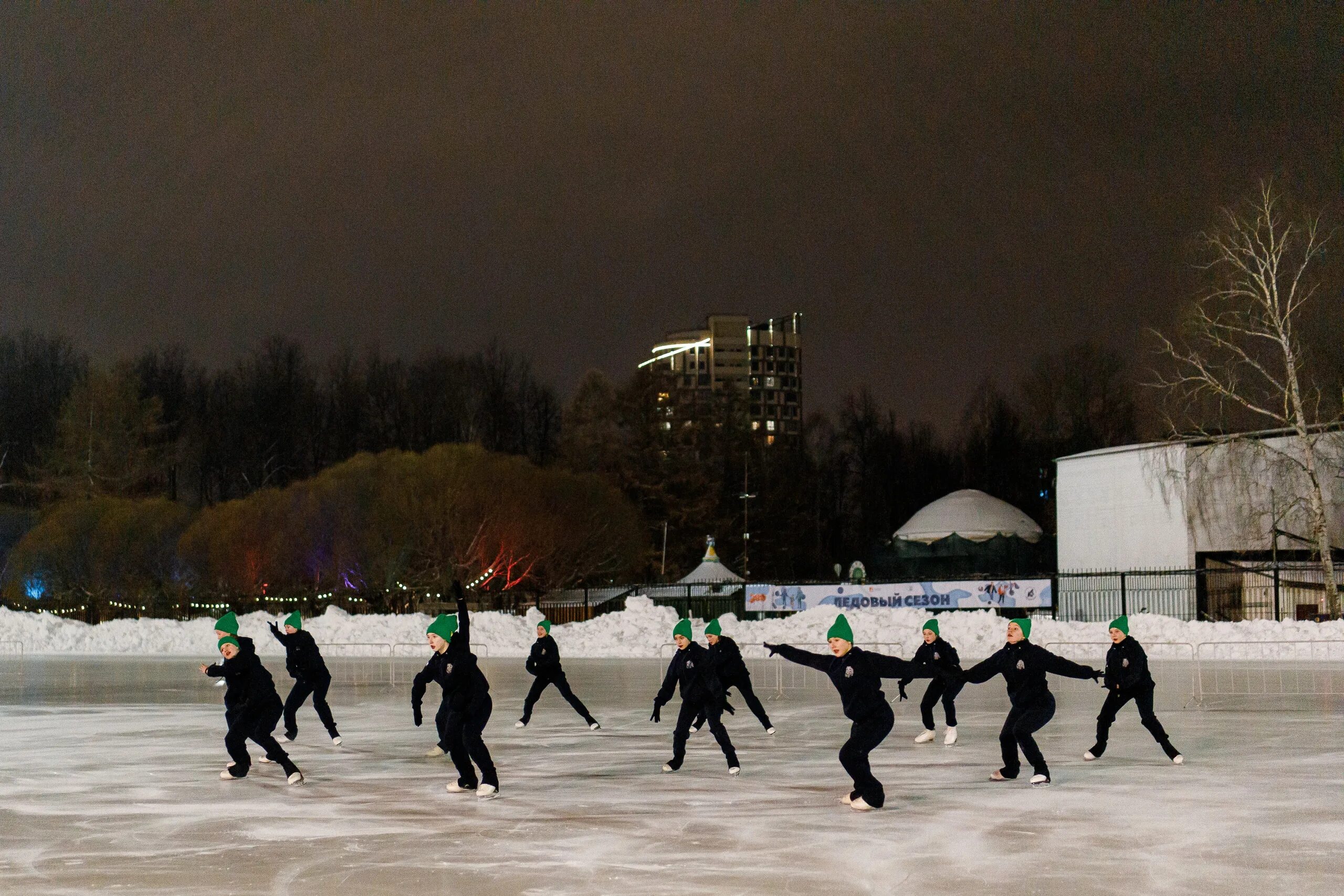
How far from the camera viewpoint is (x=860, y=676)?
35.0 feet

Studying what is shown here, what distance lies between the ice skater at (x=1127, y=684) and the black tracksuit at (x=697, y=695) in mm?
3591

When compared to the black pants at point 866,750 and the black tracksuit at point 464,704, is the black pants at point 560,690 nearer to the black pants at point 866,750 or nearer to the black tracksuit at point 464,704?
the black tracksuit at point 464,704

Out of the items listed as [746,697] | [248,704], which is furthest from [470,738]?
[746,697]

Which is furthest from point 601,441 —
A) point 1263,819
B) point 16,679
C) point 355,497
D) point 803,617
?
point 1263,819

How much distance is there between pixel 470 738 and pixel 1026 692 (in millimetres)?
4639

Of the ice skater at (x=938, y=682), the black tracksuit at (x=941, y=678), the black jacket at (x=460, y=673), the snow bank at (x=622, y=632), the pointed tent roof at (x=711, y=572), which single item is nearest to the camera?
the black jacket at (x=460, y=673)

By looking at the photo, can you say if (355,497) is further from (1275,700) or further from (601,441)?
(1275,700)

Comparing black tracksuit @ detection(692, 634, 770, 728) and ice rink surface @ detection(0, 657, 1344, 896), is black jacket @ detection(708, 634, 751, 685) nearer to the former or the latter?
black tracksuit @ detection(692, 634, 770, 728)

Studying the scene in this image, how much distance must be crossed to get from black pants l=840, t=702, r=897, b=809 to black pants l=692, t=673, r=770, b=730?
289cm

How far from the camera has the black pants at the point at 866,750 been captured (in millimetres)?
10633

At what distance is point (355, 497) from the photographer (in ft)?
192

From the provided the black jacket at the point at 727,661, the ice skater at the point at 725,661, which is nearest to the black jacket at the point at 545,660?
the ice skater at the point at 725,661

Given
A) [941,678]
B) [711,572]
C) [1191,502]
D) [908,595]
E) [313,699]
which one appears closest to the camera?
[941,678]

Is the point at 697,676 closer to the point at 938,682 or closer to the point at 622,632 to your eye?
the point at 938,682
